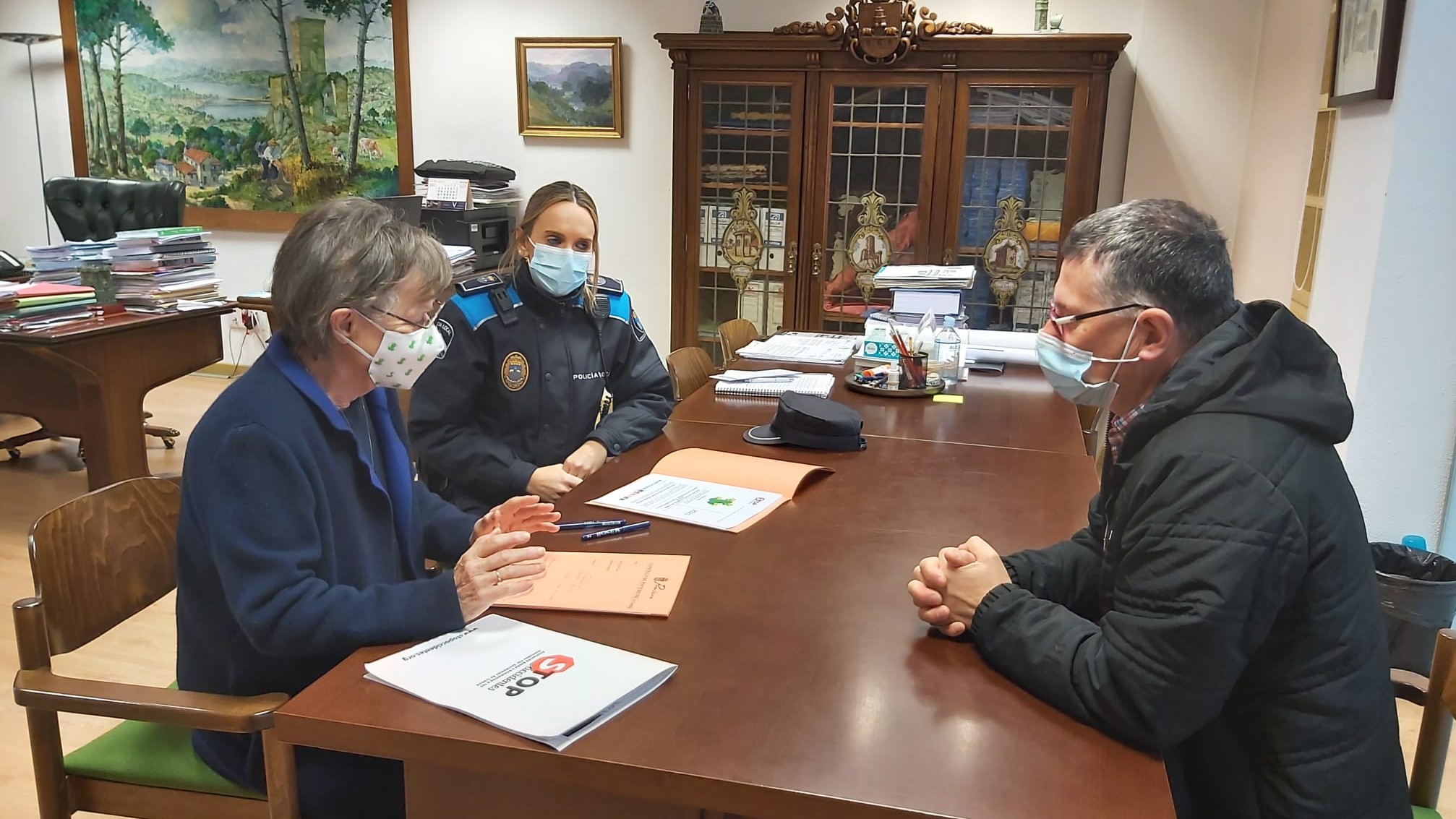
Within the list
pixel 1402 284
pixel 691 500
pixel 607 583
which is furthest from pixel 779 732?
pixel 1402 284

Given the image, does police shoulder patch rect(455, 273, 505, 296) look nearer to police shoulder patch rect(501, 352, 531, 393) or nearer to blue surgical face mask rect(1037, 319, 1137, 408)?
police shoulder patch rect(501, 352, 531, 393)

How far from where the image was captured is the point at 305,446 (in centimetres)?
133

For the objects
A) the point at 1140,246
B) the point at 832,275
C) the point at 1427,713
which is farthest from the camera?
the point at 832,275

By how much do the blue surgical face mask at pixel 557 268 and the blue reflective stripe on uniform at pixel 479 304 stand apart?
0.06 m

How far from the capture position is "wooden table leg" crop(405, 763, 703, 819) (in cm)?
108

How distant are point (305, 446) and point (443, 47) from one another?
4550mm

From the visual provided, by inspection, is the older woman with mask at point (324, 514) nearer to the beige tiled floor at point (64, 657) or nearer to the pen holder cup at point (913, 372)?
the beige tiled floor at point (64, 657)

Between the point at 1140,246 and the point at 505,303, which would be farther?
the point at 505,303

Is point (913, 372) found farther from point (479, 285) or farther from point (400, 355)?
point (400, 355)

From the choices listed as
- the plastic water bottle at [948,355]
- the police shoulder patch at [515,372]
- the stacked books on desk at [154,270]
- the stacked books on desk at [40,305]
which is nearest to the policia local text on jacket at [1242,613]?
the police shoulder patch at [515,372]

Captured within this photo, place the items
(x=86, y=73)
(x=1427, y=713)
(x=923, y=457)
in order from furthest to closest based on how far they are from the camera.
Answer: (x=86, y=73) → (x=923, y=457) → (x=1427, y=713)

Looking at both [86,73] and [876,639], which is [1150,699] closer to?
[876,639]

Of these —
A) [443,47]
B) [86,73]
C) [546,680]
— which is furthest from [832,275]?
[86,73]

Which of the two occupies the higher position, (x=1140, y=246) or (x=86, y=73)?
(x=86, y=73)
